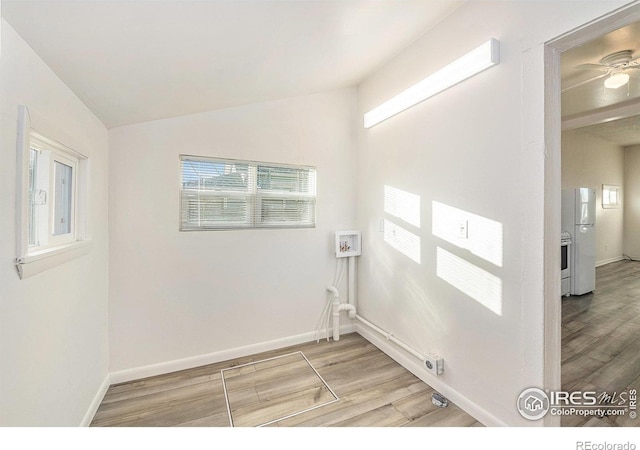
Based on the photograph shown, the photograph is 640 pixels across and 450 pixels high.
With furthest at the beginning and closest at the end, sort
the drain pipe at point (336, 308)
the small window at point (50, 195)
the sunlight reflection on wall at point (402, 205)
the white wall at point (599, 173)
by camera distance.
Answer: the white wall at point (599, 173), the drain pipe at point (336, 308), the sunlight reflection on wall at point (402, 205), the small window at point (50, 195)

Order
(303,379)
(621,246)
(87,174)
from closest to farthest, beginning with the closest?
(87,174) → (303,379) → (621,246)

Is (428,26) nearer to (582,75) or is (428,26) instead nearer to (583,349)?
(582,75)

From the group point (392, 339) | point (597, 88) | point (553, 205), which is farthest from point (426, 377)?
point (597, 88)

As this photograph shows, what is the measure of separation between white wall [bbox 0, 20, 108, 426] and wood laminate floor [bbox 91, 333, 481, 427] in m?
0.29

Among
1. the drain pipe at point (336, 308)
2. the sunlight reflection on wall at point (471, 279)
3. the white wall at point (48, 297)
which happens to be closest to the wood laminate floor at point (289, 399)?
the white wall at point (48, 297)

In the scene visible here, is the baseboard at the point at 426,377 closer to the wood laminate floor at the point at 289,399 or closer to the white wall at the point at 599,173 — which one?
the wood laminate floor at the point at 289,399

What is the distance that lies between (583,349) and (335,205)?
9.06ft

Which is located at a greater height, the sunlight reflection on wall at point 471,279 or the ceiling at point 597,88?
the ceiling at point 597,88

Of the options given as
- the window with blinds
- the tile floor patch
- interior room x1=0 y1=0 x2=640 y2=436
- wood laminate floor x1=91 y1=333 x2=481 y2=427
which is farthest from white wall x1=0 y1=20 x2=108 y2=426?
the tile floor patch

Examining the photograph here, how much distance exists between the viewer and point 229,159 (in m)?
2.46

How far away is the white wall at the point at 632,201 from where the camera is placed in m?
6.13

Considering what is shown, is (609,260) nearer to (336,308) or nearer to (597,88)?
(597,88)

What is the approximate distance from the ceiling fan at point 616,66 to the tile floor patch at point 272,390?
3.53 m
